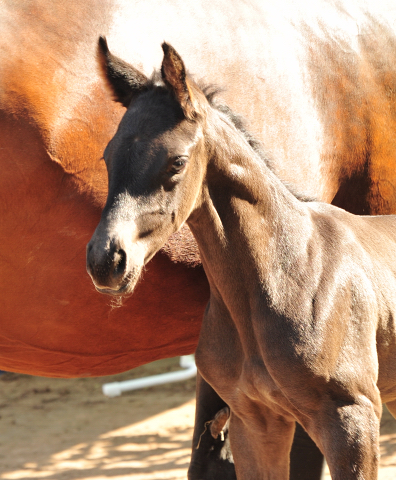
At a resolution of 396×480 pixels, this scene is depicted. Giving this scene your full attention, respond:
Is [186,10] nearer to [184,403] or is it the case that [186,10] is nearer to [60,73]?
[60,73]

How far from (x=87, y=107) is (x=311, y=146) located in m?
0.99

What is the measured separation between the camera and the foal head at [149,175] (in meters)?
1.73

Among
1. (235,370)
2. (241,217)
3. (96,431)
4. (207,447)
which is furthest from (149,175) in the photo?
(96,431)

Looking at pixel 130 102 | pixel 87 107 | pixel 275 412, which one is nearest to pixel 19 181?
pixel 87 107

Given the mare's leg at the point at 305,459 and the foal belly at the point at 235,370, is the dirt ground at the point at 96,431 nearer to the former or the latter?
the mare's leg at the point at 305,459

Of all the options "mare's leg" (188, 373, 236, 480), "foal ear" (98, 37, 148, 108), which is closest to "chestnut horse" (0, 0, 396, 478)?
"mare's leg" (188, 373, 236, 480)

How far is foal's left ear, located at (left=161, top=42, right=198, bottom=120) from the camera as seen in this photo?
1798 mm

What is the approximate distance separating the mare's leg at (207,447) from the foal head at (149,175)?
1176mm

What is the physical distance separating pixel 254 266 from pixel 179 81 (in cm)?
65

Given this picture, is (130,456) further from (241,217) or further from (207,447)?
(241,217)

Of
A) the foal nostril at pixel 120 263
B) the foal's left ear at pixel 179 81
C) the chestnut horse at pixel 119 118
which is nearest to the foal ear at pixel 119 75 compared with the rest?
the foal's left ear at pixel 179 81

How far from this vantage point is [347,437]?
195cm

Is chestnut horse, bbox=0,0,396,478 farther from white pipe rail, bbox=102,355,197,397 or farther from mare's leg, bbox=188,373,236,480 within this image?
white pipe rail, bbox=102,355,197,397

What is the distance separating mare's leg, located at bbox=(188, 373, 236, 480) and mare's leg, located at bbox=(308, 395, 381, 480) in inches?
35.5
